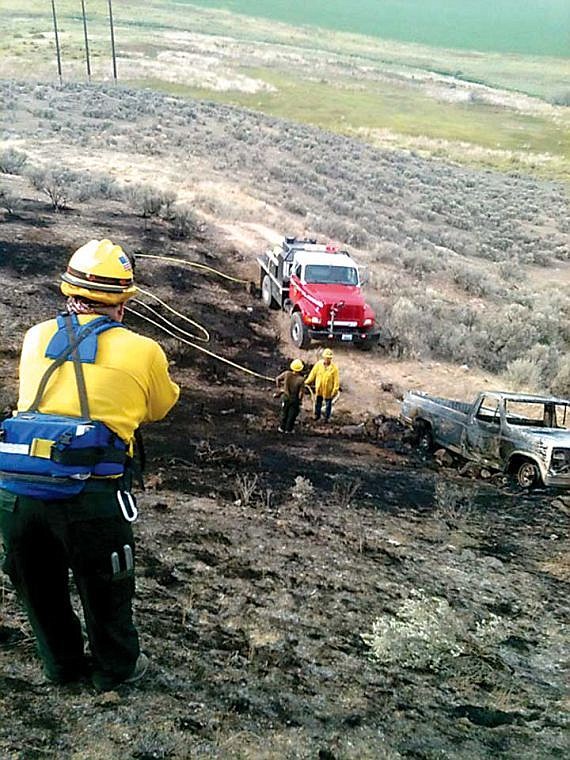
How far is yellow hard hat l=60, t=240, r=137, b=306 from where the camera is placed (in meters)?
3.69

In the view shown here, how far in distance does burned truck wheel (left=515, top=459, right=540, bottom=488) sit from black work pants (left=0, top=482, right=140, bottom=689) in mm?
7941

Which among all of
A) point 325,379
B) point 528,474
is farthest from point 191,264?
point 528,474

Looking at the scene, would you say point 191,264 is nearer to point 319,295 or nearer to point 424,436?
point 319,295

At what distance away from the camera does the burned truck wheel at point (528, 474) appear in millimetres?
10711

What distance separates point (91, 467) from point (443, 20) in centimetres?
18102

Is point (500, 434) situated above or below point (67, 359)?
below

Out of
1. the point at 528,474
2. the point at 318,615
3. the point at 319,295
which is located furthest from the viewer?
A: the point at 319,295

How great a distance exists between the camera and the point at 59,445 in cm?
342

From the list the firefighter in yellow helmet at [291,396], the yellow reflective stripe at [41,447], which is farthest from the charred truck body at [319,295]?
the yellow reflective stripe at [41,447]

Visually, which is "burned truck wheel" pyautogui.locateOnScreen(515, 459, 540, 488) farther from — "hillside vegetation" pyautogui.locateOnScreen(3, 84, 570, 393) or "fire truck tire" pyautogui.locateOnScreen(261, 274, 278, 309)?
"fire truck tire" pyautogui.locateOnScreen(261, 274, 278, 309)

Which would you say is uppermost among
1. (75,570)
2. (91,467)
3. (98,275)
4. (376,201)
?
(98,275)

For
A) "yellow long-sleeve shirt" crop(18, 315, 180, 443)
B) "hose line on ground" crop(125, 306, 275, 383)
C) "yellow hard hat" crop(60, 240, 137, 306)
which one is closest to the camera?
"yellow long-sleeve shirt" crop(18, 315, 180, 443)

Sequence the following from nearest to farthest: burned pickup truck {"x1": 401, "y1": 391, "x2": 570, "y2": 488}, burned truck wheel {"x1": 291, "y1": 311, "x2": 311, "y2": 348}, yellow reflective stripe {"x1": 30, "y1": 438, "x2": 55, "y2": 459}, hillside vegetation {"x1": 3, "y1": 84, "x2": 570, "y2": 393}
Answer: yellow reflective stripe {"x1": 30, "y1": 438, "x2": 55, "y2": 459} < burned pickup truck {"x1": 401, "y1": 391, "x2": 570, "y2": 488} < burned truck wheel {"x1": 291, "y1": 311, "x2": 311, "y2": 348} < hillside vegetation {"x1": 3, "y1": 84, "x2": 570, "y2": 393}

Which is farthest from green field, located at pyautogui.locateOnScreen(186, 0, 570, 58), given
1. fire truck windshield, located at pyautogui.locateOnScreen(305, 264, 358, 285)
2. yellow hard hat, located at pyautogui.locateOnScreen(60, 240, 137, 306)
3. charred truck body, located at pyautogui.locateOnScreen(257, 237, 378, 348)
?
yellow hard hat, located at pyautogui.locateOnScreen(60, 240, 137, 306)
